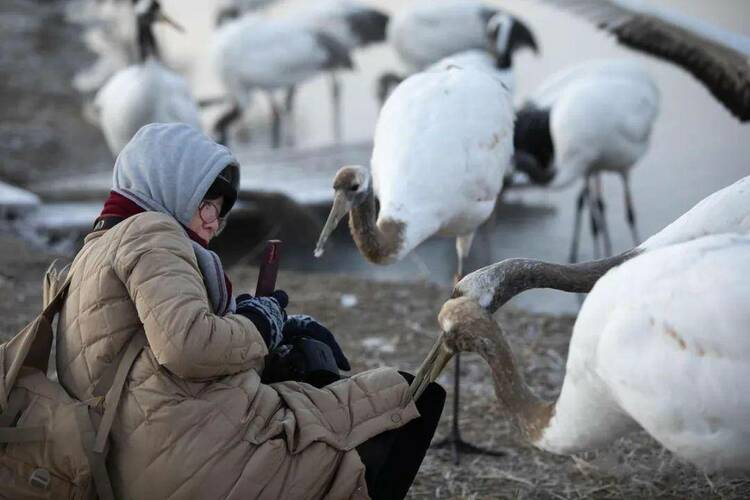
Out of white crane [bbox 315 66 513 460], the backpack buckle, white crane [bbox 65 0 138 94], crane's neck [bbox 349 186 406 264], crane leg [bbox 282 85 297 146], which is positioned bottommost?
crane leg [bbox 282 85 297 146]

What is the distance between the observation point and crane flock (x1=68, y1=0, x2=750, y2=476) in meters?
2.40

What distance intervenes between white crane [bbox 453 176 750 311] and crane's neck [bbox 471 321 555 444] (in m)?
0.20

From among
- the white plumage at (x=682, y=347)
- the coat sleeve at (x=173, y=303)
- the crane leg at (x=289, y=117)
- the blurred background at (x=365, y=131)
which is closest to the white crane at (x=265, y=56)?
the crane leg at (x=289, y=117)

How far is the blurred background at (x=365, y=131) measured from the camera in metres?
6.84

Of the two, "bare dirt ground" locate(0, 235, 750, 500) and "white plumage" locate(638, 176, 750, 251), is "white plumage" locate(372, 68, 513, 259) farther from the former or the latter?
"white plumage" locate(638, 176, 750, 251)

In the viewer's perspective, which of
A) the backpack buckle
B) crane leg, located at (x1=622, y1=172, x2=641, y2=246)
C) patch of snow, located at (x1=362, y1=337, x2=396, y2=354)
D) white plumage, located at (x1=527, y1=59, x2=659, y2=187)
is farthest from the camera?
crane leg, located at (x1=622, y1=172, x2=641, y2=246)

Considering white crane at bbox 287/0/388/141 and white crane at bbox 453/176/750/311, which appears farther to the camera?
white crane at bbox 287/0/388/141

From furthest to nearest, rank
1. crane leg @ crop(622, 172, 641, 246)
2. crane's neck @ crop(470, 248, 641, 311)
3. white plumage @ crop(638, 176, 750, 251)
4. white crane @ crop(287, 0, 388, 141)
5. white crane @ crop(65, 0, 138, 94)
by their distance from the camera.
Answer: white crane @ crop(65, 0, 138, 94)
white crane @ crop(287, 0, 388, 141)
crane leg @ crop(622, 172, 641, 246)
crane's neck @ crop(470, 248, 641, 311)
white plumage @ crop(638, 176, 750, 251)

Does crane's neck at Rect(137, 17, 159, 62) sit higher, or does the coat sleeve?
the coat sleeve

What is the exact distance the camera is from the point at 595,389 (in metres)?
2.59

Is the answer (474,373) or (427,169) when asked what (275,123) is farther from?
(427,169)

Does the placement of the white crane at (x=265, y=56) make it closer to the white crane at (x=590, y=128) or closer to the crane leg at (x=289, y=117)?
the crane leg at (x=289, y=117)

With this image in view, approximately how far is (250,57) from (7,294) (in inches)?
194

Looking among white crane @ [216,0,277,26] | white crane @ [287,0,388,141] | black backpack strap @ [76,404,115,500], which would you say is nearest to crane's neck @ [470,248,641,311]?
black backpack strap @ [76,404,115,500]
